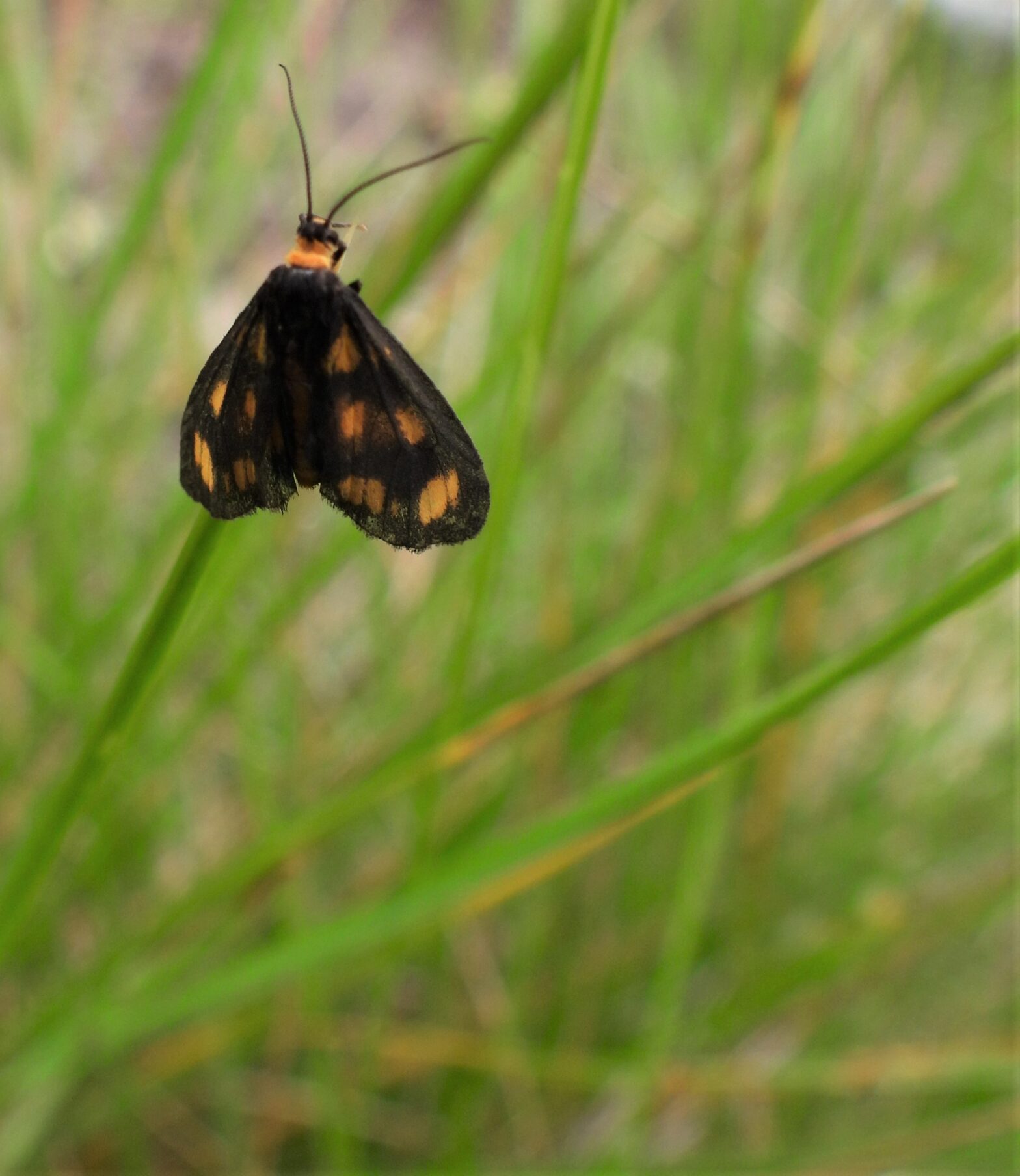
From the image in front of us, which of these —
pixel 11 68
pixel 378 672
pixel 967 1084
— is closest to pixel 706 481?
pixel 378 672

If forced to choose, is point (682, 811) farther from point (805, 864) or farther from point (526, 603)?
point (526, 603)

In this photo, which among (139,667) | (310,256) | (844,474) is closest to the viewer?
(139,667)

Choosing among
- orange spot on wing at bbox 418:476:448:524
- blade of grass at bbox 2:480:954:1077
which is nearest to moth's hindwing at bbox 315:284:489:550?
orange spot on wing at bbox 418:476:448:524

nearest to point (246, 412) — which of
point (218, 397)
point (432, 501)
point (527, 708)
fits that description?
point (218, 397)

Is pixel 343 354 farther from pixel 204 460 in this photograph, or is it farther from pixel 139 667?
pixel 139 667

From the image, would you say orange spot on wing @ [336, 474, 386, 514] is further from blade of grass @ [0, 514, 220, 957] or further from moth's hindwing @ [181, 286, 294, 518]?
blade of grass @ [0, 514, 220, 957]

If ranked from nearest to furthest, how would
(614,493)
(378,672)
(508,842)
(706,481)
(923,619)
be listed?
(923,619) < (508,842) < (706,481) < (378,672) < (614,493)
